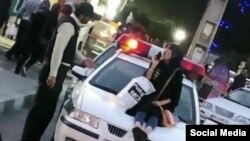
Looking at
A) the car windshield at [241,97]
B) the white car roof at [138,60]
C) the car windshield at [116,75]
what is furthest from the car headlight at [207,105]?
the car windshield at [116,75]

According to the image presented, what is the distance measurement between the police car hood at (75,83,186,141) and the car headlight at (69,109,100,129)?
38 mm

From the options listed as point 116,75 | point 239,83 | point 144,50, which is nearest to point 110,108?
point 116,75

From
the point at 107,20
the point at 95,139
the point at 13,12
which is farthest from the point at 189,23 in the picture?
the point at 95,139

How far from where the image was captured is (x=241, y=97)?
48.2 feet

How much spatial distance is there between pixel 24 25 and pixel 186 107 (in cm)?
643

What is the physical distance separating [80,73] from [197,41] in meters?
17.1

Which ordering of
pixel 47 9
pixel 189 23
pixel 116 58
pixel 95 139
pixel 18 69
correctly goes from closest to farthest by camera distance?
pixel 95 139, pixel 116 58, pixel 18 69, pixel 47 9, pixel 189 23

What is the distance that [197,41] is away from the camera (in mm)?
23953

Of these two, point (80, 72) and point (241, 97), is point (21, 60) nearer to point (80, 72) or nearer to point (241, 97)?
point (80, 72)

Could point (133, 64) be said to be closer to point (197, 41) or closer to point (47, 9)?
point (47, 9)

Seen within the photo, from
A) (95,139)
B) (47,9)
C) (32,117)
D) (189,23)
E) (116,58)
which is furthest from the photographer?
(189,23)

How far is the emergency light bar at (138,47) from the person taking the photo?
7672 millimetres

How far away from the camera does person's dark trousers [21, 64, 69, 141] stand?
6.85m

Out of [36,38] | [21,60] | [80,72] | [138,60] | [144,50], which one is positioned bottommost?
[21,60]
